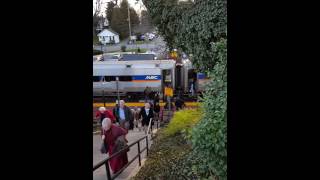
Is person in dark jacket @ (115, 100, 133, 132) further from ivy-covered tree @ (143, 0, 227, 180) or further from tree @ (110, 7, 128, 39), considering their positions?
tree @ (110, 7, 128, 39)

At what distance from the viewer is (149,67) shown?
29938 millimetres

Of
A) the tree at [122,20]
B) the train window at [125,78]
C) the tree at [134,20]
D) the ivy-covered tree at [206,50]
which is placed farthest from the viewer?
the tree at [134,20]

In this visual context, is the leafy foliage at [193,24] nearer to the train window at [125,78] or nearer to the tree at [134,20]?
the train window at [125,78]

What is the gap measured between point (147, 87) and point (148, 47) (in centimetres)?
2388

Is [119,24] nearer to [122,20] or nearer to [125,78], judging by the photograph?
[122,20]

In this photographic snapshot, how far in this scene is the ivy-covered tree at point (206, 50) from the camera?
460 cm

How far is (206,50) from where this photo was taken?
9.22 m

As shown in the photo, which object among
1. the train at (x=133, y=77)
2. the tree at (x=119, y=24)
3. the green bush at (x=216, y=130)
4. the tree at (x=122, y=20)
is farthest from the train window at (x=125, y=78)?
the green bush at (x=216, y=130)
